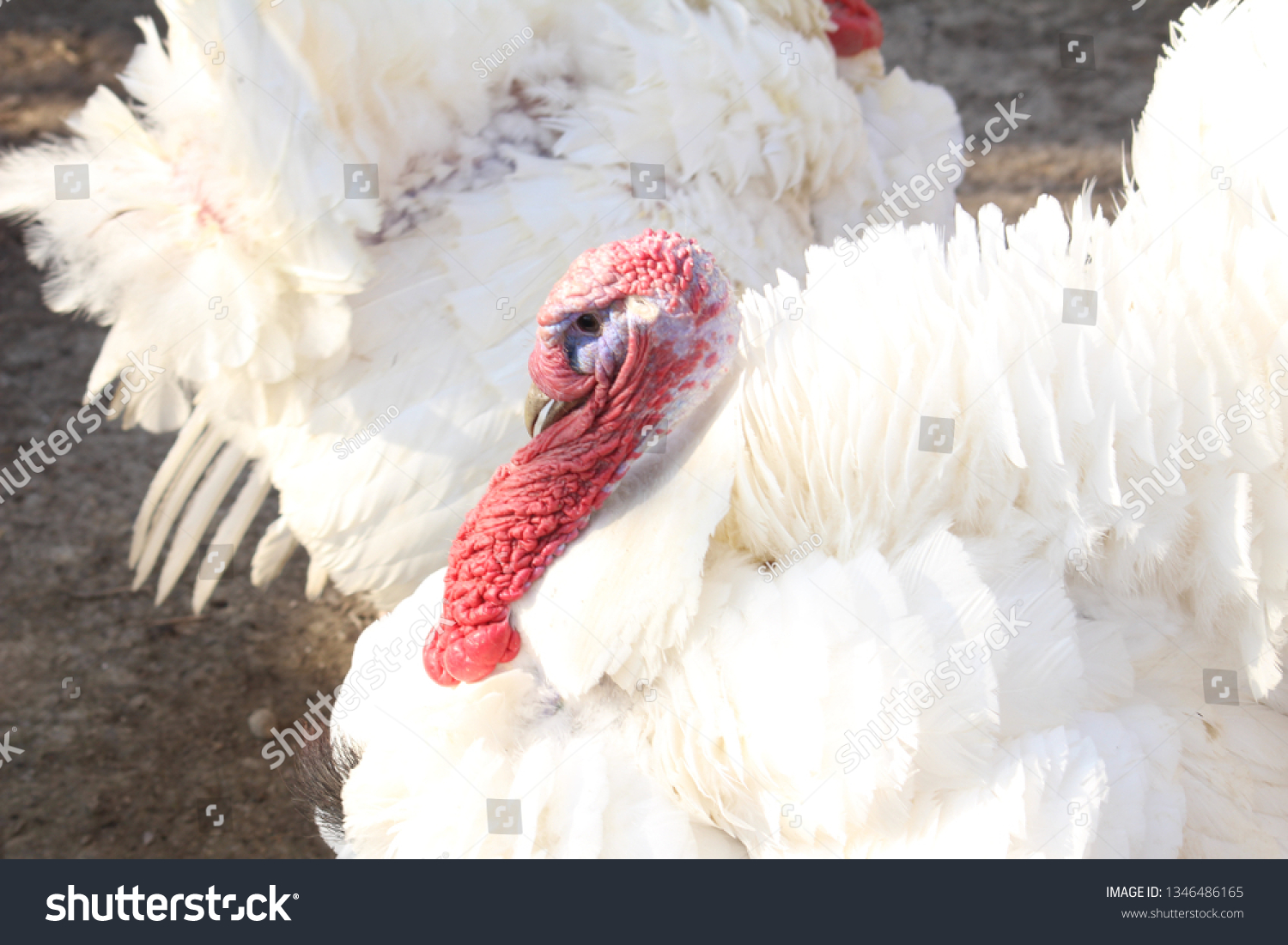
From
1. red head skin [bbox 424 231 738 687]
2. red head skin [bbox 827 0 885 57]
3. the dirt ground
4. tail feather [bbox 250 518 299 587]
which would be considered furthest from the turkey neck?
red head skin [bbox 827 0 885 57]

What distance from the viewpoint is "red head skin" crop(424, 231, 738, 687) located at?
186 cm

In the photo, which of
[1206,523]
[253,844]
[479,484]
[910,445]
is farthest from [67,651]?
[1206,523]

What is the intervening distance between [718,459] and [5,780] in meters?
2.38

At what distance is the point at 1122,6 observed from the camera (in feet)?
18.1

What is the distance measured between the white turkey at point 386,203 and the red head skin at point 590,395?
616 millimetres

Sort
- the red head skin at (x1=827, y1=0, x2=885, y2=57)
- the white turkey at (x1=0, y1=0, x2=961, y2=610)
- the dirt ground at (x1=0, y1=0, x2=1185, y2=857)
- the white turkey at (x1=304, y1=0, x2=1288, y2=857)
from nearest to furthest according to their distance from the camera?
the white turkey at (x1=304, y1=0, x2=1288, y2=857) → the white turkey at (x1=0, y1=0, x2=961, y2=610) → the dirt ground at (x1=0, y1=0, x2=1185, y2=857) → the red head skin at (x1=827, y1=0, x2=885, y2=57)

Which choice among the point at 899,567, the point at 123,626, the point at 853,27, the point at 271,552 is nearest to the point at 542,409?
the point at 899,567

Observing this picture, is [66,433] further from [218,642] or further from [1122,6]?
A: [1122,6]

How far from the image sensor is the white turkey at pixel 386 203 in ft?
7.78

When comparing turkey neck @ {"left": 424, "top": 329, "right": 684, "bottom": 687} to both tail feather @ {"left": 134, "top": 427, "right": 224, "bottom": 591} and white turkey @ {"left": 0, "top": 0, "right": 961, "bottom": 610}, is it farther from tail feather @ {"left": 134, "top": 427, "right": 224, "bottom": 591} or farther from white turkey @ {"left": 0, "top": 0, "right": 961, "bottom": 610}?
tail feather @ {"left": 134, "top": 427, "right": 224, "bottom": 591}

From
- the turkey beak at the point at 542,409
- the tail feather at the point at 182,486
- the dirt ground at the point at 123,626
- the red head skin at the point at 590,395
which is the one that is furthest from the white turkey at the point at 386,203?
the dirt ground at the point at 123,626

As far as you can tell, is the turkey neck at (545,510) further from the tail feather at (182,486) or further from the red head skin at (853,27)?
the red head skin at (853,27)

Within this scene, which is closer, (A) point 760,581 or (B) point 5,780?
(A) point 760,581

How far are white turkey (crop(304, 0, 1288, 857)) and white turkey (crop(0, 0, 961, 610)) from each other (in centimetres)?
67
